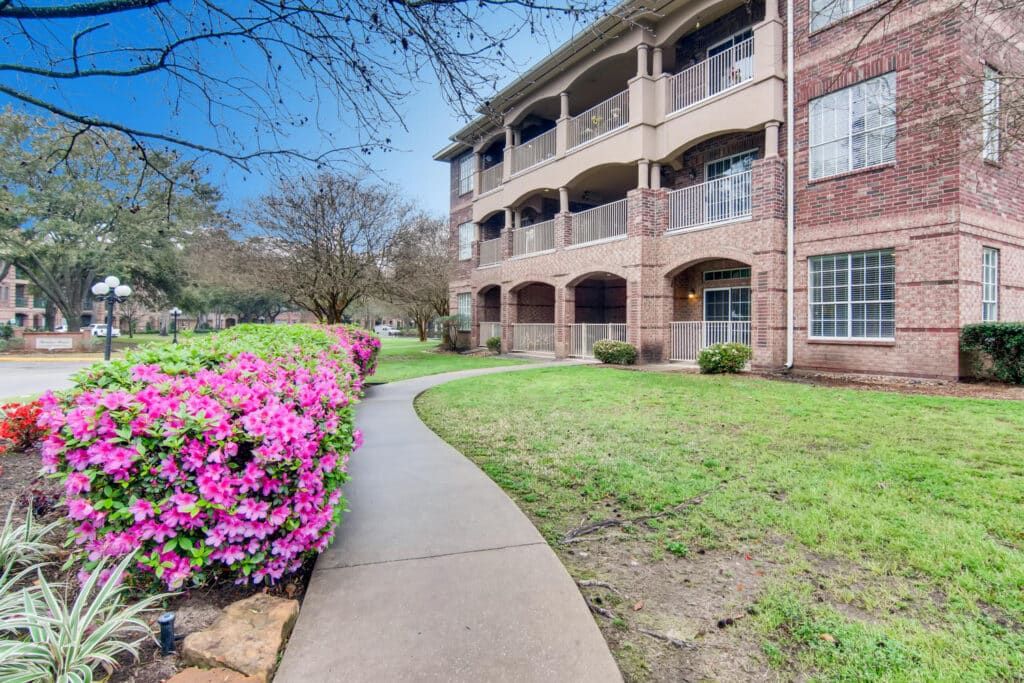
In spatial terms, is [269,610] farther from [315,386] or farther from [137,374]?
[137,374]

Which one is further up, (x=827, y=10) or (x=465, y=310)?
(x=827, y=10)

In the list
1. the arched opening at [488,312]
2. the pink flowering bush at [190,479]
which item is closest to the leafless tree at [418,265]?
the arched opening at [488,312]

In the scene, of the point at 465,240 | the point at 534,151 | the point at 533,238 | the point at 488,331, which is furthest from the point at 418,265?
the point at 534,151

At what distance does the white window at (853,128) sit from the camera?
11180 mm

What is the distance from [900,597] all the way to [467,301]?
78.4 feet

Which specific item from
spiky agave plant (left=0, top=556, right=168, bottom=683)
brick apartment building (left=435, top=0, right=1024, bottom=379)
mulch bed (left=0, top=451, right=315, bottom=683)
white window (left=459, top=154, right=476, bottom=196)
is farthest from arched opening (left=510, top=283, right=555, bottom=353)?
spiky agave plant (left=0, top=556, right=168, bottom=683)

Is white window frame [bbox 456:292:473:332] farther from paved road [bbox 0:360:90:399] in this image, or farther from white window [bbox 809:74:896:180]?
white window [bbox 809:74:896:180]

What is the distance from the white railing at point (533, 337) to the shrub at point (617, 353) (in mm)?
4426

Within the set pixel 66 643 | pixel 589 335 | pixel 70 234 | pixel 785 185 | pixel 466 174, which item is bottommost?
pixel 66 643

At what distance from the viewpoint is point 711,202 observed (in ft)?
48.0

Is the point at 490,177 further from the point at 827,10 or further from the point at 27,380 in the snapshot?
the point at 27,380

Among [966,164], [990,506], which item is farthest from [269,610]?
[966,164]

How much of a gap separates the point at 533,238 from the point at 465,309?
266 inches

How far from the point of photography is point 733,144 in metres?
14.7
